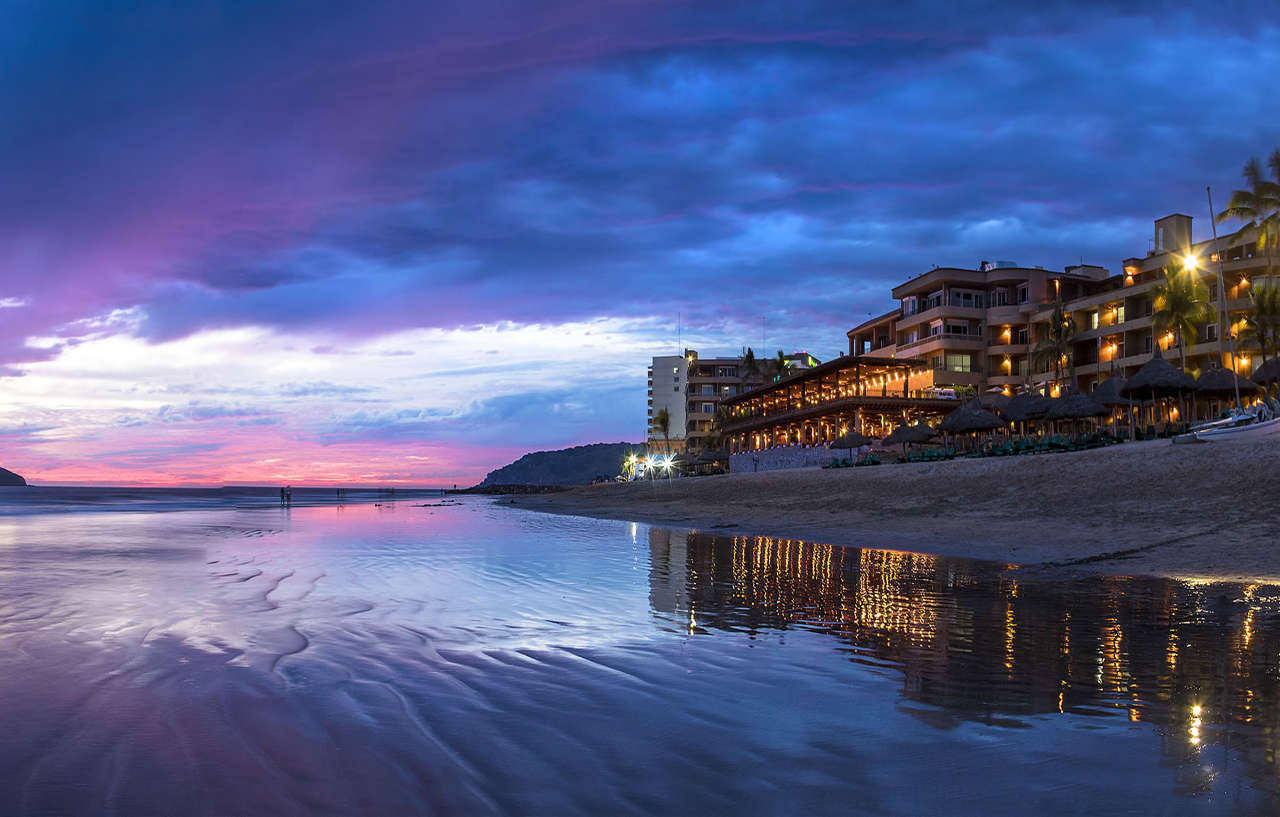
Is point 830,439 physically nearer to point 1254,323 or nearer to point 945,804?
point 1254,323

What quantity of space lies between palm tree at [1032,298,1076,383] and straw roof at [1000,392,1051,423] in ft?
90.1

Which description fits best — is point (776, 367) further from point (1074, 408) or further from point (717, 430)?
point (1074, 408)

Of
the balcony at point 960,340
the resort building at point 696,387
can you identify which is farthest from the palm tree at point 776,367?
the balcony at point 960,340

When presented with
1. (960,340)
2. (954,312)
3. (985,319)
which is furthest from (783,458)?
(985,319)

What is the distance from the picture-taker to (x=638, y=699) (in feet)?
20.9

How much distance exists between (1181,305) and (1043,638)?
211 feet

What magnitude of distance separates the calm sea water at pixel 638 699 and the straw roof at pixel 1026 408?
35716 millimetres

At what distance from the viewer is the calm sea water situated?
4359 mm

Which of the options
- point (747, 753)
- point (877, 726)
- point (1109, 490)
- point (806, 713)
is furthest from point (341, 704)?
point (1109, 490)

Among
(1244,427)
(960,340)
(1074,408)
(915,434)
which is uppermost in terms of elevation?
(960,340)

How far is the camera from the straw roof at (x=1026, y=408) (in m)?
46.2

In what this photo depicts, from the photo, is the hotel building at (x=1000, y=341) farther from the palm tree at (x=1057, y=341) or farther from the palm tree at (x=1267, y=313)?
Result: the palm tree at (x=1267, y=313)

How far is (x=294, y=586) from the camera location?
45.3 feet

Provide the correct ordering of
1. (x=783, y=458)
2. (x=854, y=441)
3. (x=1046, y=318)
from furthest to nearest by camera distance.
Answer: (x=783, y=458) → (x=1046, y=318) → (x=854, y=441)
